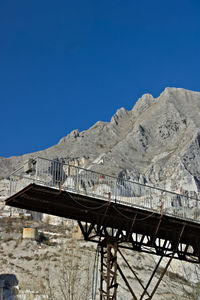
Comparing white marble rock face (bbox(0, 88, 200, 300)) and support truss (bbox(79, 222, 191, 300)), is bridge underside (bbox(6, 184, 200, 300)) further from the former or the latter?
white marble rock face (bbox(0, 88, 200, 300))

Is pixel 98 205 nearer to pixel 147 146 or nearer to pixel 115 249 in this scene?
pixel 115 249

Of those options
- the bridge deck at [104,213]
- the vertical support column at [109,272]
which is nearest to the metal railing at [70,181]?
the bridge deck at [104,213]

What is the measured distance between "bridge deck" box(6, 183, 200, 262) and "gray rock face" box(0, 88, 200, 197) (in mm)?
66251

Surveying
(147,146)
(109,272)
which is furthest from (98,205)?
(147,146)

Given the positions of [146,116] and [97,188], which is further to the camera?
[146,116]

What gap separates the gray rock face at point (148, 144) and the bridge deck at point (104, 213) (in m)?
66.3

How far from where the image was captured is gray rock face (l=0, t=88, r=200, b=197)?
101000 millimetres

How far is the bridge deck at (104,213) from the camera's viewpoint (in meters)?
19.1

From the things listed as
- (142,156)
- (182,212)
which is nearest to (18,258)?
(182,212)

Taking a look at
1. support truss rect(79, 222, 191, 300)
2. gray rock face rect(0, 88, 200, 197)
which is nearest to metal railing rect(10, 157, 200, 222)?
support truss rect(79, 222, 191, 300)

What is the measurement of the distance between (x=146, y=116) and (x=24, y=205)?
407ft

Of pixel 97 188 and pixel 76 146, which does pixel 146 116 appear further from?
pixel 97 188

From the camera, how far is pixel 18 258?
44.2m

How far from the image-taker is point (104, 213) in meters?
20.6
